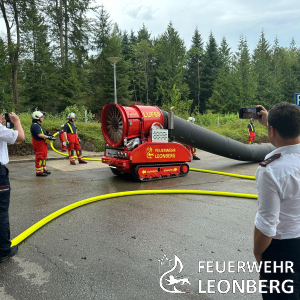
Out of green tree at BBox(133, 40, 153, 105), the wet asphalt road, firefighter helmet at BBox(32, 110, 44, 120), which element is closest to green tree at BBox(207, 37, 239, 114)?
green tree at BBox(133, 40, 153, 105)

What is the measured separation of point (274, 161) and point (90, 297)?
206 cm

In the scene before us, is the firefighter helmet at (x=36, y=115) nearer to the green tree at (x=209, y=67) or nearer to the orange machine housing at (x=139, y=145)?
the orange machine housing at (x=139, y=145)

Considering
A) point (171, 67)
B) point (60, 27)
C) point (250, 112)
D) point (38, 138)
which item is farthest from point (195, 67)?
point (250, 112)

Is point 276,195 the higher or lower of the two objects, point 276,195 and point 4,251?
the higher

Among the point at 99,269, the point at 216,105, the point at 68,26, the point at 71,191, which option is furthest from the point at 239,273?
the point at 216,105

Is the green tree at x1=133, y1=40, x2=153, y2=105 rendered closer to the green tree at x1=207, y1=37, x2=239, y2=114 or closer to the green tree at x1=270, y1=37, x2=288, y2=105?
the green tree at x1=207, y1=37, x2=239, y2=114

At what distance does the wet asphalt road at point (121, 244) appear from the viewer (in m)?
2.71

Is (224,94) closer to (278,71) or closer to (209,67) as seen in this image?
(209,67)

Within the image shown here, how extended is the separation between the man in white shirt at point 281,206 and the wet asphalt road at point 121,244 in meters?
1.22

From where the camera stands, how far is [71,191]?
263 inches

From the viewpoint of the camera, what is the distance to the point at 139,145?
25.1 feet

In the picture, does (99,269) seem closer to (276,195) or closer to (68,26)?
(276,195)

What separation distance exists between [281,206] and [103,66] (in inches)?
1286

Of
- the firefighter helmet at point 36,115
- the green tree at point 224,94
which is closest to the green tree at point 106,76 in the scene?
the green tree at point 224,94
